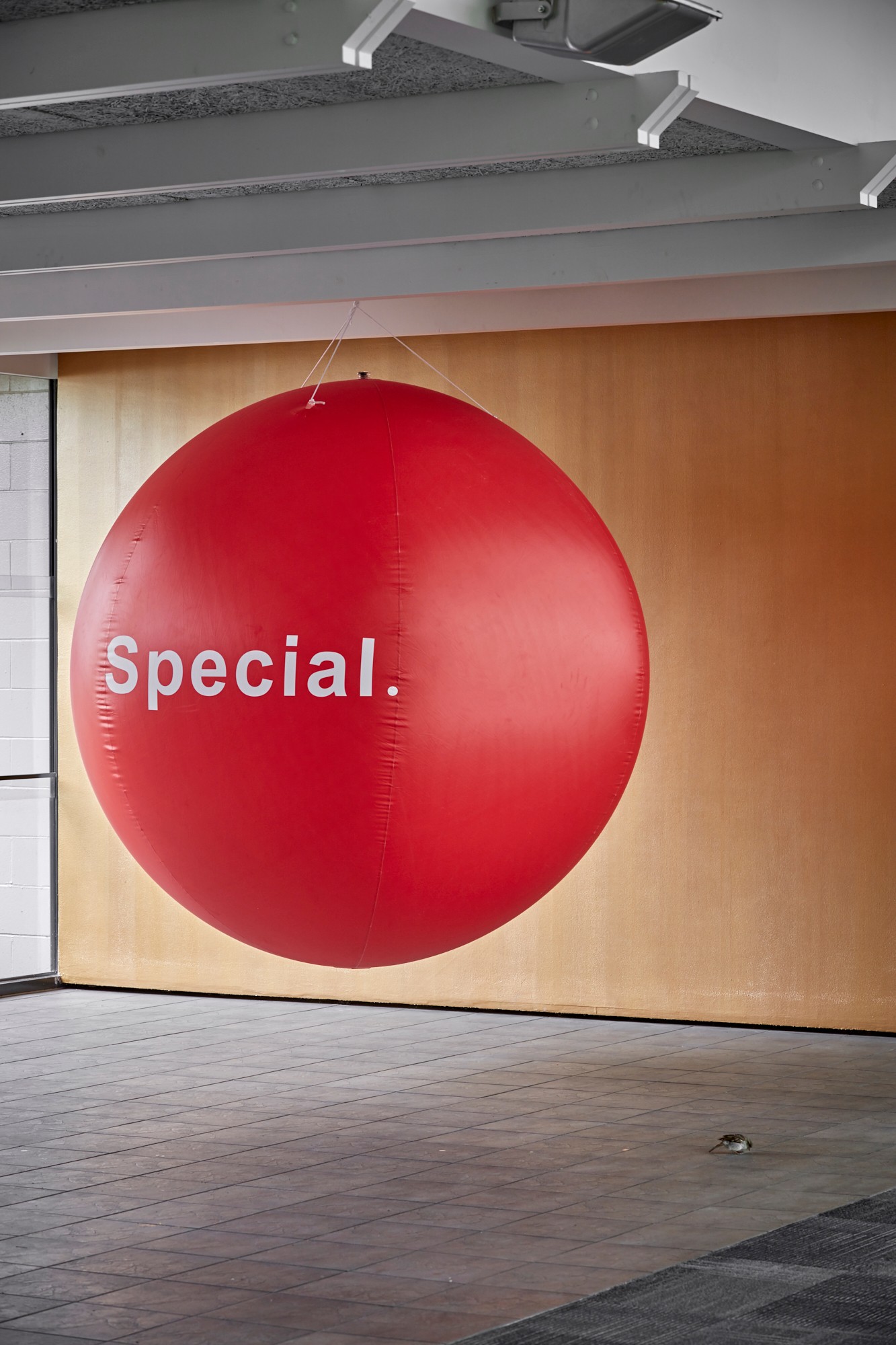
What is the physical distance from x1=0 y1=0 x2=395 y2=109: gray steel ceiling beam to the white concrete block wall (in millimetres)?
4988

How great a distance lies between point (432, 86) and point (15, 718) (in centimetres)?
509

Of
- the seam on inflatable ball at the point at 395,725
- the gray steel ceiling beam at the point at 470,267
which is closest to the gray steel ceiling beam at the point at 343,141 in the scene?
the seam on inflatable ball at the point at 395,725

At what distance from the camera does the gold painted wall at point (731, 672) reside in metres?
7.81

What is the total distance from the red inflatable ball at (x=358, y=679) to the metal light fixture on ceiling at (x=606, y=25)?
1062 millimetres

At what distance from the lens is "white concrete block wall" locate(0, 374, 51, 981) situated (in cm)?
908

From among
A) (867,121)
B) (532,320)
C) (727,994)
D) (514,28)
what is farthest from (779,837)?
(514,28)

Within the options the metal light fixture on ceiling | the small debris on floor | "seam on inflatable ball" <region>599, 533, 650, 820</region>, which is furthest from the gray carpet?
the metal light fixture on ceiling

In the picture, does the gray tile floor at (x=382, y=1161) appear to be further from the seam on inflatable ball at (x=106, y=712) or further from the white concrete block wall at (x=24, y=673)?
the seam on inflatable ball at (x=106, y=712)

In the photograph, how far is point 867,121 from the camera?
5.00 m

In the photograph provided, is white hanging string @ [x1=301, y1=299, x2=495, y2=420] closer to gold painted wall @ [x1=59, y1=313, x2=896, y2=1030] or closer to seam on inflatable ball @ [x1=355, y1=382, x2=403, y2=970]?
gold painted wall @ [x1=59, y1=313, x2=896, y2=1030]

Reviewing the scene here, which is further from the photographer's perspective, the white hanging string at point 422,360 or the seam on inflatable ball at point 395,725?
the white hanging string at point 422,360

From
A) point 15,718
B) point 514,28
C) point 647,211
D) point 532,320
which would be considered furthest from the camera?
point 15,718

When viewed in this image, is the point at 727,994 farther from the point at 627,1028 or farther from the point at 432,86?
the point at 432,86

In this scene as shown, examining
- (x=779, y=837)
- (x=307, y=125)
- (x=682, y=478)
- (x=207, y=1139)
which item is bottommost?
(x=207, y=1139)
